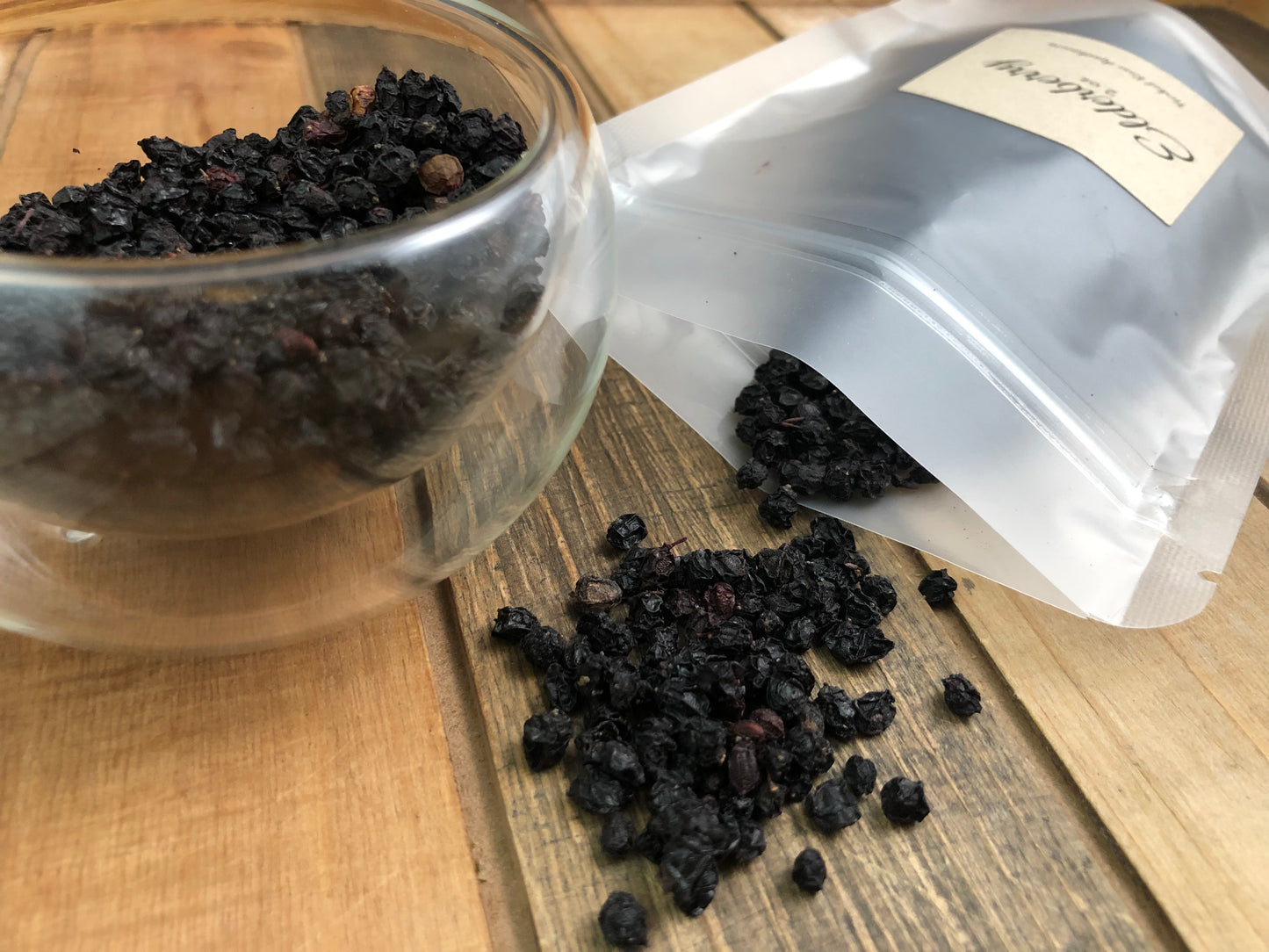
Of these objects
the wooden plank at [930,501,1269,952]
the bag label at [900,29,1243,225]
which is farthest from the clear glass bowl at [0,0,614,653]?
the bag label at [900,29,1243,225]

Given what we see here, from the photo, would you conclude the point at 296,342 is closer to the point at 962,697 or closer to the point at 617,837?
the point at 617,837

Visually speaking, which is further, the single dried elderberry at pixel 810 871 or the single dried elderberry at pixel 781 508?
the single dried elderberry at pixel 781 508

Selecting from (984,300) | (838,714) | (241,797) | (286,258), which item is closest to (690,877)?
(838,714)

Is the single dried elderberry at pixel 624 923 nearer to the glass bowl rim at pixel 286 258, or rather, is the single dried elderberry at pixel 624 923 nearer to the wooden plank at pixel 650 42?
the glass bowl rim at pixel 286 258

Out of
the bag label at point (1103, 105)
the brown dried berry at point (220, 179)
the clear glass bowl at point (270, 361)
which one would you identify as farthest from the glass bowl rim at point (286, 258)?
the bag label at point (1103, 105)

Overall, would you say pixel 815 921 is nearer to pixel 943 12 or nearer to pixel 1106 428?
pixel 1106 428

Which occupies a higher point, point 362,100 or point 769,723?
point 362,100
